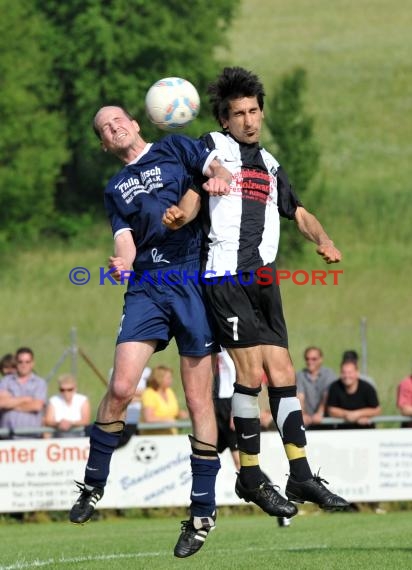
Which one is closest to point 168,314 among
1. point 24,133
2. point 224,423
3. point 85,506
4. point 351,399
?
point 85,506

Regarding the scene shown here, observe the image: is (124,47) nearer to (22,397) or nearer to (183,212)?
(22,397)

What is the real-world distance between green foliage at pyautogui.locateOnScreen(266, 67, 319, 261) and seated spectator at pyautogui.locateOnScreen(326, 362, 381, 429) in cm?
2874

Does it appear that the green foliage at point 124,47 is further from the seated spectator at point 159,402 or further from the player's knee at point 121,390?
the player's knee at point 121,390

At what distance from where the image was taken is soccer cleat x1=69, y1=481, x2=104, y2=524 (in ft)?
27.0

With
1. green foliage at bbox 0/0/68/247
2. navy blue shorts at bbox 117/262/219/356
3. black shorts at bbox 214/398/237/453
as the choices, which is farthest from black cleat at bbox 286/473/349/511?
green foliage at bbox 0/0/68/247

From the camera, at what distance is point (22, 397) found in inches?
619

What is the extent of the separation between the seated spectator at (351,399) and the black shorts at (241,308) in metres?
7.18

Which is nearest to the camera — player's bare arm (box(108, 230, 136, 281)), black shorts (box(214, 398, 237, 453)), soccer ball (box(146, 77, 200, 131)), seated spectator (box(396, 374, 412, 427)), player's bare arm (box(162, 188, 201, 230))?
player's bare arm (box(162, 188, 201, 230))

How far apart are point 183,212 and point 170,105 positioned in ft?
3.10

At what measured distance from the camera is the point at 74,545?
11.6m

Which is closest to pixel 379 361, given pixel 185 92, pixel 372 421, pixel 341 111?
pixel 372 421

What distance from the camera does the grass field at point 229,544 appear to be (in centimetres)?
920

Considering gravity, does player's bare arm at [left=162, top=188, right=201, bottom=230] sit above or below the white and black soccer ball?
above

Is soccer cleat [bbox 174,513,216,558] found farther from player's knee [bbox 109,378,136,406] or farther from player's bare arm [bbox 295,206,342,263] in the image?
player's bare arm [bbox 295,206,342,263]
